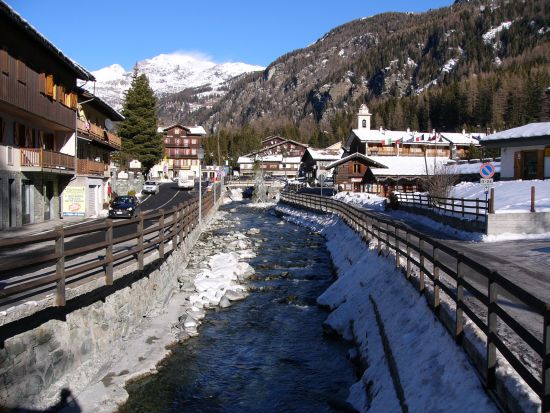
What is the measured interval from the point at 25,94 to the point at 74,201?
866cm

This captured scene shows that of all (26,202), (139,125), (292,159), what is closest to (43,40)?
(26,202)

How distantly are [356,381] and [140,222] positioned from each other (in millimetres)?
6803

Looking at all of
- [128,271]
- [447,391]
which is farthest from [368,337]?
[128,271]

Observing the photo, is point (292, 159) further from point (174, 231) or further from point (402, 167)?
point (174, 231)

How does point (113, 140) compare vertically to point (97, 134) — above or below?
above

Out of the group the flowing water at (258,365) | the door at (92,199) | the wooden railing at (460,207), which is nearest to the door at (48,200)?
the door at (92,199)

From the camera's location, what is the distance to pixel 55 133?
118 ft

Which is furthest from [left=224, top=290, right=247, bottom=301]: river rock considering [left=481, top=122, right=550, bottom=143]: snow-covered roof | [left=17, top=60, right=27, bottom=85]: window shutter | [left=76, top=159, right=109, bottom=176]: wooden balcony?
[left=481, top=122, right=550, bottom=143]: snow-covered roof

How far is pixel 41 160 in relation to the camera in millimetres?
28953

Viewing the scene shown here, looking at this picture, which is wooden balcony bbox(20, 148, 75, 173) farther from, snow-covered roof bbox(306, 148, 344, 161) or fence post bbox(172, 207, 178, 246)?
snow-covered roof bbox(306, 148, 344, 161)

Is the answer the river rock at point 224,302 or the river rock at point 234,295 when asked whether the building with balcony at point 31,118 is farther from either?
the river rock at point 224,302

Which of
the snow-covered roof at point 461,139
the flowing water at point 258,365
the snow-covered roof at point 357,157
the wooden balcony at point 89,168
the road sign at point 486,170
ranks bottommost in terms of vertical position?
the flowing water at point 258,365

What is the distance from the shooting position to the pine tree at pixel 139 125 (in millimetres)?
70088

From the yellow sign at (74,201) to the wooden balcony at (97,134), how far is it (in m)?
6.84
